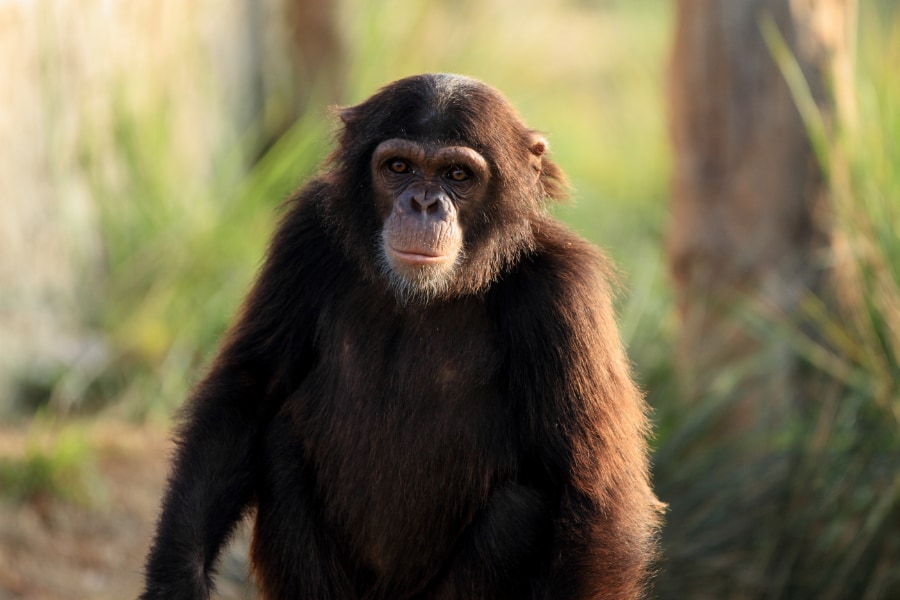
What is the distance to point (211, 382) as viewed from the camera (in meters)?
4.55

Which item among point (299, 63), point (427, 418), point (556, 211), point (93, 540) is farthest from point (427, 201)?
point (299, 63)

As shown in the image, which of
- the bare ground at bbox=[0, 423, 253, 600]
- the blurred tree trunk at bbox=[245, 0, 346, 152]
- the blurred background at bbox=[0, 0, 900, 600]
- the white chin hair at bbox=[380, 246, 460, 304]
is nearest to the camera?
the white chin hair at bbox=[380, 246, 460, 304]

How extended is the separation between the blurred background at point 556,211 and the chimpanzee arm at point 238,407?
0.65 metres

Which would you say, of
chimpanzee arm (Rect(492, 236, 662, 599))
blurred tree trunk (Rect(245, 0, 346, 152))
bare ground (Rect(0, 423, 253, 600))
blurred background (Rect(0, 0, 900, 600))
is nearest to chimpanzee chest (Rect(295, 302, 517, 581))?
chimpanzee arm (Rect(492, 236, 662, 599))

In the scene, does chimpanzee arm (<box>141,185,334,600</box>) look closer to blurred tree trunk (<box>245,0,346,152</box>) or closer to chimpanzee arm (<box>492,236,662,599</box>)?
chimpanzee arm (<box>492,236,662,599</box>)

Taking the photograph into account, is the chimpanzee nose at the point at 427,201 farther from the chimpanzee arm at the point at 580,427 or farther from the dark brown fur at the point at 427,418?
the chimpanzee arm at the point at 580,427

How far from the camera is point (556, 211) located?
10.7 metres

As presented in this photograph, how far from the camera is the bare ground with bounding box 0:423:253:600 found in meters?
6.39

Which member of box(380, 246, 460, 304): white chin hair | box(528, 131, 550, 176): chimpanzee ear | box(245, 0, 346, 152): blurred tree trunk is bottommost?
box(380, 246, 460, 304): white chin hair

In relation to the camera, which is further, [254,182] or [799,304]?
[254,182]

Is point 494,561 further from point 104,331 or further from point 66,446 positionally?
point 104,331

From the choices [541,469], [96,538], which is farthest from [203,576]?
[96,538]

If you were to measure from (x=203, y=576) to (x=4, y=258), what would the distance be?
5178 millimetres

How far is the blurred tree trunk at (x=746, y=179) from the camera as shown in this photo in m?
6.98
